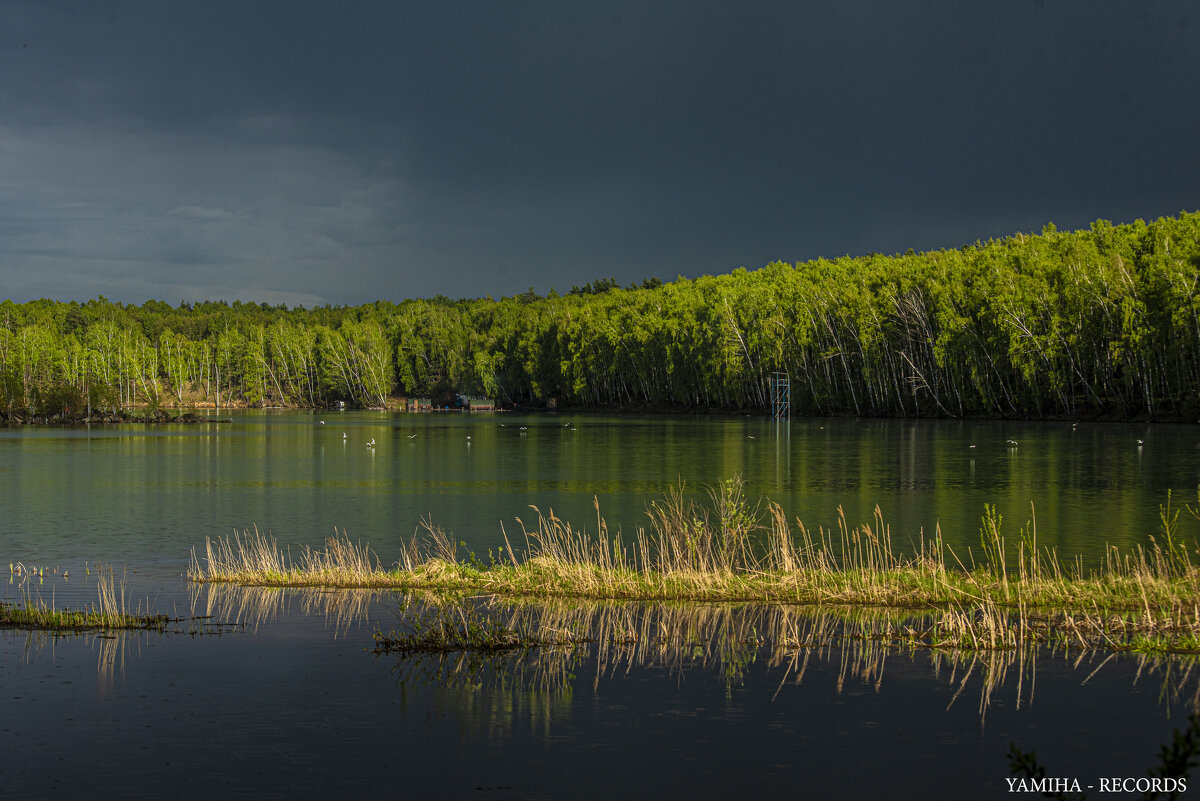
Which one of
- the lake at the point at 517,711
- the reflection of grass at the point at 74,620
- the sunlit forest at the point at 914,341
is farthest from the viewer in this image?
the sunlit forest at the point at 914,341

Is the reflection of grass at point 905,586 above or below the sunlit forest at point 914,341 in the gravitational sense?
Answer: below

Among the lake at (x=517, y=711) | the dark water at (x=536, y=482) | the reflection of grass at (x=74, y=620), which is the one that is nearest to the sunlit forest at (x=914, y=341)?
the dark water at (x=536, y=482)

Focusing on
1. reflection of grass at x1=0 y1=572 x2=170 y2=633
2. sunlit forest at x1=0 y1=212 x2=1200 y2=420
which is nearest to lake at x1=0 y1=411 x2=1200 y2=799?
reflection of grass at x1=0 y1=572 x2=170 y2=633

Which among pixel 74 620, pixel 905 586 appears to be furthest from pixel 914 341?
pixel 74 620

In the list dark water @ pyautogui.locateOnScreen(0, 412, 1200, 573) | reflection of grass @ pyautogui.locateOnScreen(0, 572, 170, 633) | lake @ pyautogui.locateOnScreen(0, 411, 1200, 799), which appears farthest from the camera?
dark water @ pyautogui.locateOnScreen(0, 412, 1200, 573)

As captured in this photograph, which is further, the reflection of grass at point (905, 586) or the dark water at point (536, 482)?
the dark water at point (536, 482)

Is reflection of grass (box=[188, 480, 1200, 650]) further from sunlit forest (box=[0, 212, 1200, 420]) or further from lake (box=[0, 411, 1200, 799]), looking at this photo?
sunlit forest (box=[0, 212, 1200, 420])

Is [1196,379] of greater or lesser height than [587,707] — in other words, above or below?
above

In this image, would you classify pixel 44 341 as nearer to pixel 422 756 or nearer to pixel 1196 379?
pixel 1196 379

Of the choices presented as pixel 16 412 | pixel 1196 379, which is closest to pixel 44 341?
pixel 16 412

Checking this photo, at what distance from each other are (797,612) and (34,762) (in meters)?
11.2

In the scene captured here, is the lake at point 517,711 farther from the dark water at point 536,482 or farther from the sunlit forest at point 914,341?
the sunlit forest at point 914,341

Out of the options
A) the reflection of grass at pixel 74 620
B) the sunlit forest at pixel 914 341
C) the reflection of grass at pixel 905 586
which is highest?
the sunlit forest at pixel 914 341

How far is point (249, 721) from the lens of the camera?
11.8 metres
